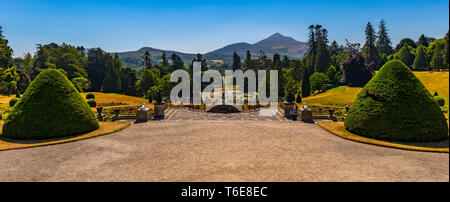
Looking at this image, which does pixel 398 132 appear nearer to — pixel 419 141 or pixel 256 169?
pixel 419 141

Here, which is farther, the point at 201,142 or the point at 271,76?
the point at 271,76

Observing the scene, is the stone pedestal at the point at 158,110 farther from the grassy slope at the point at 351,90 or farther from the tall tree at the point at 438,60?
the tall tree at the point at 438,60

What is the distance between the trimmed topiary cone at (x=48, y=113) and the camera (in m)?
19.1

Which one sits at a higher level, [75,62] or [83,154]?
[75,62]

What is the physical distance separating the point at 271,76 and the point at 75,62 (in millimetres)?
69649

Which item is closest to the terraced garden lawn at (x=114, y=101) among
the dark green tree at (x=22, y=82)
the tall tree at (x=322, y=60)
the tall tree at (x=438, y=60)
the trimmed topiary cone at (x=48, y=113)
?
the trimmed topiary cone at (x=48, y=113)

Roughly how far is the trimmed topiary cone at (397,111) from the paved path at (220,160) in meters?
2.29

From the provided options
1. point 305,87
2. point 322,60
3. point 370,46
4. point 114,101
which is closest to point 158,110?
point 114,101

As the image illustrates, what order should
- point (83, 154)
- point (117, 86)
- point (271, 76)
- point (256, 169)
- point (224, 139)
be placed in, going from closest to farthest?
point (256, 169) < point (83, 154) < point (224, 139) < point (271, 76) < point (117, 86)

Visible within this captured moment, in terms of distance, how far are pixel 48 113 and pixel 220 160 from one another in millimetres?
14779

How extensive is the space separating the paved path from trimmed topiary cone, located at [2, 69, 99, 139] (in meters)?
2.77

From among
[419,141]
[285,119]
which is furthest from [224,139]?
[419,141]
